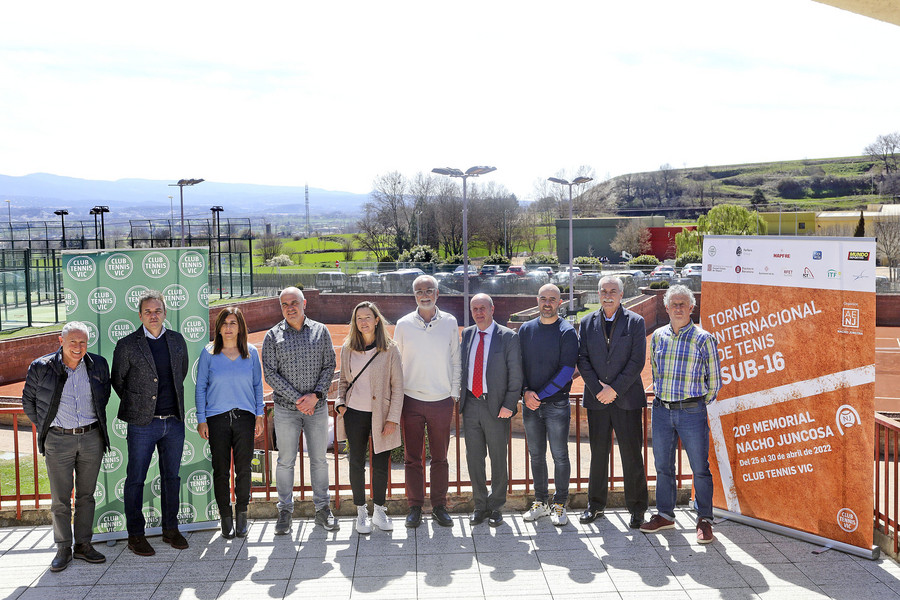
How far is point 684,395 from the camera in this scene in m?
5.04

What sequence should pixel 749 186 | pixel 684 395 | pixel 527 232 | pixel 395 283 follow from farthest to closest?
pixel 749 186, pixel 527 232, pixel 395 283, pixel 684 395

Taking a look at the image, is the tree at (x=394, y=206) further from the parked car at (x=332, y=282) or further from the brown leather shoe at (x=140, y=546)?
the brown leather shoe at (x=140, y=546)

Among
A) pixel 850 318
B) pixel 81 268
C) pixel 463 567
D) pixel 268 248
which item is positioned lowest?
pixel 463 567

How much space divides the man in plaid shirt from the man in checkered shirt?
2.33 m

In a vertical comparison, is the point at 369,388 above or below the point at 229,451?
above

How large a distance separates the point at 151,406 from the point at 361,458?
Result: 4.84ft

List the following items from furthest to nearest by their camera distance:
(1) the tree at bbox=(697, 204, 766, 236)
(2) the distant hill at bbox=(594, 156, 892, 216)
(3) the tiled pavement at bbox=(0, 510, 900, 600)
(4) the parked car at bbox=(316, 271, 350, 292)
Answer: (2) the distant hill at bbox=(594, 156, 892, 216)
(1) the tree at bbox=(697, 204, 766, 236)
(4) the parked car at bbox=(316, 271, 350, 292)
(3) the tiled pavement at bbox=(0, 510, 900, 600)

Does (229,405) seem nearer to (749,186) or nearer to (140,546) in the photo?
(140,546)

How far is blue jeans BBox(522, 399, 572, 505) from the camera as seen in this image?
17.2 feet

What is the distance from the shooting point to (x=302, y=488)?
554cm

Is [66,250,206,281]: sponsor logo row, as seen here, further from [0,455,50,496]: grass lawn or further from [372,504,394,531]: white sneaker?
[0,455,50,496]: grass lawn

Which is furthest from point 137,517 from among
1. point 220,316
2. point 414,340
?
point 414,340

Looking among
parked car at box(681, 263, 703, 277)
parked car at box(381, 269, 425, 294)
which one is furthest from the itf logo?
parked car at box(681, 263, 703, 277)

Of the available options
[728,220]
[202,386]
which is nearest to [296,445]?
[202,386]
